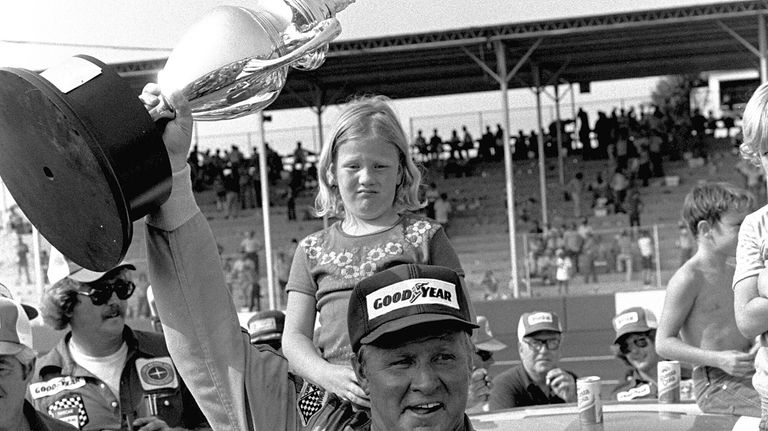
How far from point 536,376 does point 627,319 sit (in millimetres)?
714

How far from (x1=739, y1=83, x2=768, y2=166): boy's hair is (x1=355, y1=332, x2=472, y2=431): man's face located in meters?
1.25

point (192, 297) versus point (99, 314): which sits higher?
point (192, 297)

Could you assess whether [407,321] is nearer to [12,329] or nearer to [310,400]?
[310,400]

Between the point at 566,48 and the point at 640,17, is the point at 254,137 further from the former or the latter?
the point at 640,17

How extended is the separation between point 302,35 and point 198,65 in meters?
0.30

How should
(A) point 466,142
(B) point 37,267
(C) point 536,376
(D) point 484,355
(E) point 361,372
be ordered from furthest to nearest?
1. (A) point 466,142
2. (B) point 37,267
3. (D) point 484,355
4. (C) point 536,376
5. (E) point 361,372

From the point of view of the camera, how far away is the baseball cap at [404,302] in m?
2.06

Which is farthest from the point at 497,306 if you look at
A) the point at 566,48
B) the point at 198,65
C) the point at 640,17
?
the point at 198,65

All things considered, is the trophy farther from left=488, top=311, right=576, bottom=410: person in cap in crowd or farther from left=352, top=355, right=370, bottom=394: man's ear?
left=488, top=311, right=576, bottom=410: person in cap in crowd

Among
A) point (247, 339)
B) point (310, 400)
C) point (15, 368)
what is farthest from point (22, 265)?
point (247, 339)

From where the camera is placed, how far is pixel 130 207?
5.50 feet

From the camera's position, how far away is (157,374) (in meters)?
4.26

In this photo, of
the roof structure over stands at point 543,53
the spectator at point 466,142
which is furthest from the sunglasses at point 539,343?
→ the spectator at point 466,142

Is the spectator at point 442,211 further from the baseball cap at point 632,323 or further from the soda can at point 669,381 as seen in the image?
the soda can at point 669,381
